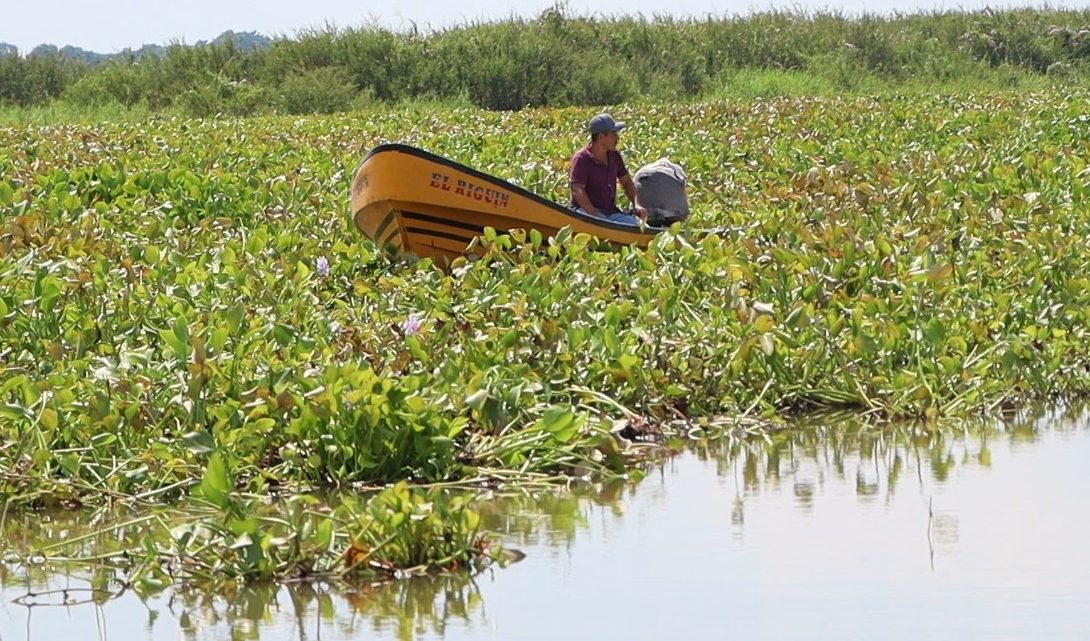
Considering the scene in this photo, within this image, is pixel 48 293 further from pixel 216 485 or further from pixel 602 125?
pixel 602 125

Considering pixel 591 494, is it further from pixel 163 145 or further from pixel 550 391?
pixel 163 145

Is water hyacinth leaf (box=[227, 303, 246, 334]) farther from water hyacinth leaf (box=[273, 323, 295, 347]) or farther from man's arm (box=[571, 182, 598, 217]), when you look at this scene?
man's arm (box=[571, 182, 598, 217])

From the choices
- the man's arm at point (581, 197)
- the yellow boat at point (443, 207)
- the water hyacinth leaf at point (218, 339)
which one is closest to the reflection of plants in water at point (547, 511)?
the water hyacinth leaf at point (218, 339)

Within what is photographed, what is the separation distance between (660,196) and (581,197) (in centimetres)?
54

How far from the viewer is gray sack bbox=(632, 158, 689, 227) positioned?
12.3 meters

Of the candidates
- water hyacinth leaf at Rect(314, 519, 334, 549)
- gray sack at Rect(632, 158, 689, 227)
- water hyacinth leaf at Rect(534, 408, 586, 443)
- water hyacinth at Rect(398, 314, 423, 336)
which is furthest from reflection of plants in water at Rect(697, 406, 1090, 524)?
gray sack at Rect(632, 158, 689, 227)

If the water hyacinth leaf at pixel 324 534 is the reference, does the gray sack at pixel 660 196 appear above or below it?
above

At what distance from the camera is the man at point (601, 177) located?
39.6ft

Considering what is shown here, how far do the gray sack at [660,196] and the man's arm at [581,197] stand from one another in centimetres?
35

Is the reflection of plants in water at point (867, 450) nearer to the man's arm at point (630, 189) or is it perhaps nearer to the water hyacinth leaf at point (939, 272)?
the water hyacinth leaf at point (939, 272)

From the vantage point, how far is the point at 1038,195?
13000 millimetres

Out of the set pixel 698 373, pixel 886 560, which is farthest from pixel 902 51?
pixel 886 560

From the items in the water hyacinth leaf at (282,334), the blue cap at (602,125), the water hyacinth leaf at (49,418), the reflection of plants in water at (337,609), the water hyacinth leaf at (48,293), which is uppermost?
the blue cap at (602,125)

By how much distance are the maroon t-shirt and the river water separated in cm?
509
